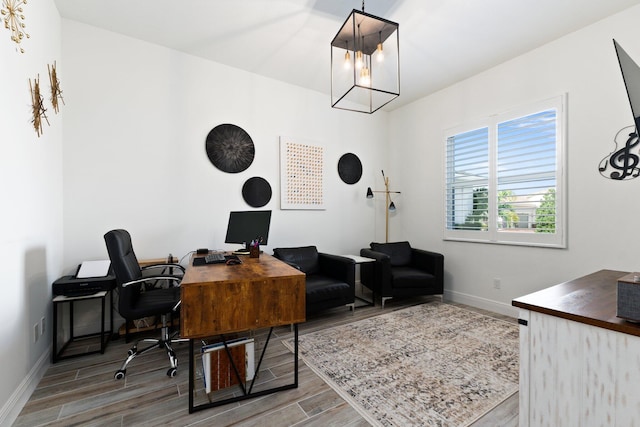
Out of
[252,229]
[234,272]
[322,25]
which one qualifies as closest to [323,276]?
[252,229]

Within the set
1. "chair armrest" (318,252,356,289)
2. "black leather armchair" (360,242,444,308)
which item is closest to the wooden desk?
"chair armrest" (318,252,356,289)

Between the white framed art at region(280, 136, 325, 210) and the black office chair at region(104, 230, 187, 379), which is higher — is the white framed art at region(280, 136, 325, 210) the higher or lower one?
the higher one

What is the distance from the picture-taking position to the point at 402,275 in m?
3.67

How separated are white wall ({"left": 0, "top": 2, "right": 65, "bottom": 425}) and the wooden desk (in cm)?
104

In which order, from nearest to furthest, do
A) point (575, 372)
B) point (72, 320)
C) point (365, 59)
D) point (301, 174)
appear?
point (575, 372), point (72, 320), point (365, 59), point (301, 174)

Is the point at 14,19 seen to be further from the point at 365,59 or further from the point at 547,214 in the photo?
the point at 547,214

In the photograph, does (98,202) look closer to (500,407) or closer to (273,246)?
(273,246)

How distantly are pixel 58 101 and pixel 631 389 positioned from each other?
4262mm

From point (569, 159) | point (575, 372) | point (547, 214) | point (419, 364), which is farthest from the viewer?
point (547, 214)

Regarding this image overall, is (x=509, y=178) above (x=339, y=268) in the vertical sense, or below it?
above

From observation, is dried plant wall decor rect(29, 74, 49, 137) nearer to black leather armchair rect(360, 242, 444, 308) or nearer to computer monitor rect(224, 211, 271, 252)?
computer monitor rect(224, 211, 271, 252)

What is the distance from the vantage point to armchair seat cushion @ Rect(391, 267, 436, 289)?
3625mm

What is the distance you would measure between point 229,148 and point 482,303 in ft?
12.5

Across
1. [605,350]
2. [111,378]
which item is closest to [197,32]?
[111,378]
